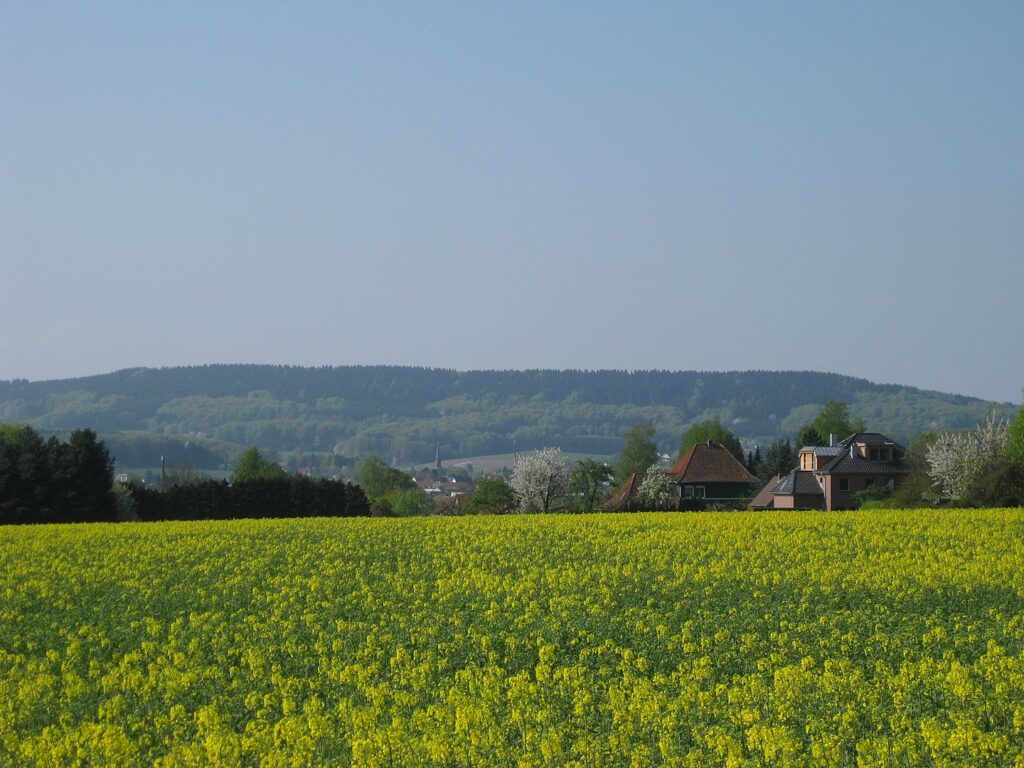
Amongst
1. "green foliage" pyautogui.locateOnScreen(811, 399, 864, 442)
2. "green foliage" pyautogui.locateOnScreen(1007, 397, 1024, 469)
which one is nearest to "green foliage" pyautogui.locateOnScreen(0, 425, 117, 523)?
"green foliage" pyautogui.locateOnScreen(1007, 397, 1024, 469)

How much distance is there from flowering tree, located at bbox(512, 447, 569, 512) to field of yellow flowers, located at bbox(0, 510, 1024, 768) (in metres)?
54.2

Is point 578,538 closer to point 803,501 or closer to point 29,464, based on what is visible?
point 29,464

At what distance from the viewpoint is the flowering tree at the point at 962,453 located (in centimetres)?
6225

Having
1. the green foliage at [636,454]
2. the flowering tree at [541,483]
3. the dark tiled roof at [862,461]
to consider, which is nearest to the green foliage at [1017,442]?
the dark tiled roof at [862,461]

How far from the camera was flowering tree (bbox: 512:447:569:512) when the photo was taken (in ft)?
283

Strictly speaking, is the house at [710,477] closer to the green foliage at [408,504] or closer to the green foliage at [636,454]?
the green foliage at [408,504]

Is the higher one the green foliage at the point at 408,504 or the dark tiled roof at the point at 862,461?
the dark tiled roof at the point at 862,461

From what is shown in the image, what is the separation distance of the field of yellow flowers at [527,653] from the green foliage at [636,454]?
111 m

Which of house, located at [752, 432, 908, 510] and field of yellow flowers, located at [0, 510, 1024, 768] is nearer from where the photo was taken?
field of yellow flowers, located at [0, 510, 1024, 768]

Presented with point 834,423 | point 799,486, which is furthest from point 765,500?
point 834,423

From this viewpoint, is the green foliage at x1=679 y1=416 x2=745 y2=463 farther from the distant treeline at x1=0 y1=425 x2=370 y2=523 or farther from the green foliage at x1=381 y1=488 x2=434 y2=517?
the distant treeline at x1=0 y1=425 x2=370 y2=523

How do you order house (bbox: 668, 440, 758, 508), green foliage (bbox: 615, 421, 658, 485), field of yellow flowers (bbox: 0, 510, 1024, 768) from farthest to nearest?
1. green foliage (bbox: 615, 421, 658, 485)
2. house (bbox: 668, 440, 758, 508)
3. field of yellow flowers (bbox: 0, 510, 1024, 768)

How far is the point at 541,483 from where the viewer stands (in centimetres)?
8719

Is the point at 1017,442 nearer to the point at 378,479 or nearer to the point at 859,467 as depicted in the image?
the point at 859,467
